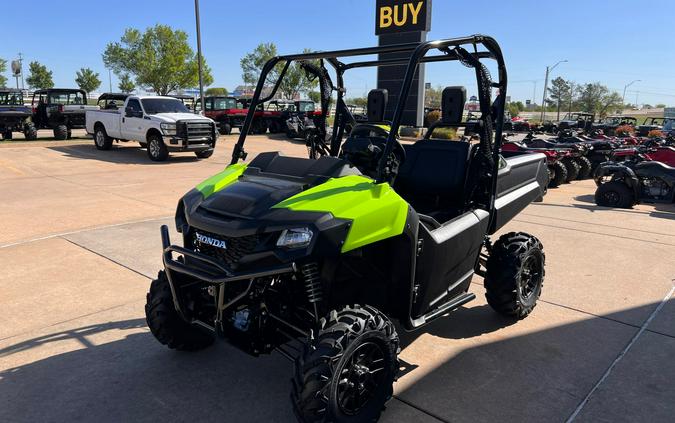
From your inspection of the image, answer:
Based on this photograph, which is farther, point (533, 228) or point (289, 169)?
point (533, 228)

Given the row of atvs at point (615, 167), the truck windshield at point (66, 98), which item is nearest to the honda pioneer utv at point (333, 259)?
the row of atvs at point (615, 167)

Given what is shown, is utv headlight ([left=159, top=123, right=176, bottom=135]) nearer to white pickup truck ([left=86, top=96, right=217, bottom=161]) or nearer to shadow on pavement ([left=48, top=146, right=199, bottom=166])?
white pickup truck ([left=86, top=96, right=217, bottom=161])

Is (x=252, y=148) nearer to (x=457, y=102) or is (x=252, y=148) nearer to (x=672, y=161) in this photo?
(x=672, y=161)

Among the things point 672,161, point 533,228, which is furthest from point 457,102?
point 672,161

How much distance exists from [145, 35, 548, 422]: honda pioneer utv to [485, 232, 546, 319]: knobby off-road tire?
14 millimetres

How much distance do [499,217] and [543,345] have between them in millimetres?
1009

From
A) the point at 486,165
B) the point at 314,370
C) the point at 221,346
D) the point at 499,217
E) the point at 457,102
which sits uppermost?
the point at 457,102

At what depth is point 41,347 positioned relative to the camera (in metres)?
3.51

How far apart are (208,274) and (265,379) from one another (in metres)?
0.99

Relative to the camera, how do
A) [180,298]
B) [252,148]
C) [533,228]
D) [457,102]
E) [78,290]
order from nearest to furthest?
[180,298] → [457,102] → [78,290] → [533,228] → [252,148]

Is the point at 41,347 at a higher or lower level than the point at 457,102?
lower

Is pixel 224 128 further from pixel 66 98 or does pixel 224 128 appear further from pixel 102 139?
pixel 102 139

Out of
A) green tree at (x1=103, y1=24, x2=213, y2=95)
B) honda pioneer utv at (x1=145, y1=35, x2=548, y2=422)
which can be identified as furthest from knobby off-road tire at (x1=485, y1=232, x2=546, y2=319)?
green tree at (x1=103, y1=24, x2=213, y2=95)

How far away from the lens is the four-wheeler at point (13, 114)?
1799 centimetres
